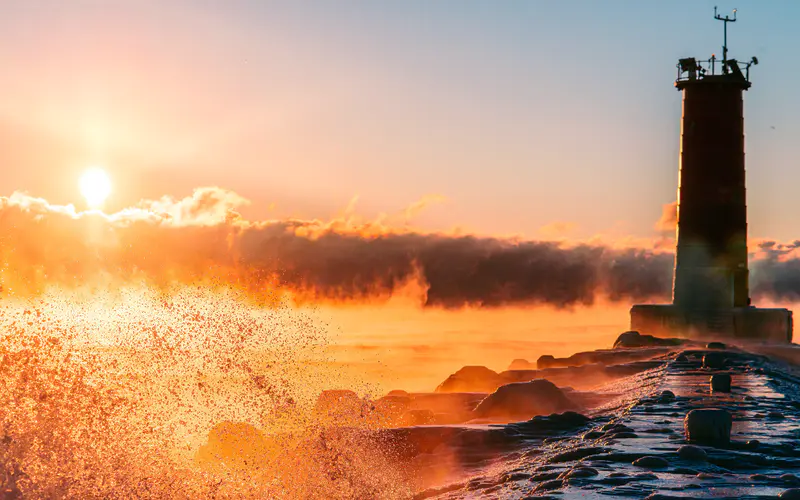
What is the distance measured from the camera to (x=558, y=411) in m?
25.8

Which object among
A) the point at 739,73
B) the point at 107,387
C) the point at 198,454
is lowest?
the point at 198,454

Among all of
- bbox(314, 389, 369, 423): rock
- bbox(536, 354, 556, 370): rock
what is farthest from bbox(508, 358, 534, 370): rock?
bbox(314, 389, 369, 423): rock

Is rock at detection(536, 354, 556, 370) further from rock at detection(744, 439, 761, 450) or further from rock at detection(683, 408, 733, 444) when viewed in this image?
rock at detection(744, 439, 761, 450)

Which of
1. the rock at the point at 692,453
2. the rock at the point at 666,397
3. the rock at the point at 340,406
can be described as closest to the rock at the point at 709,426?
the rock at the point at 692,453

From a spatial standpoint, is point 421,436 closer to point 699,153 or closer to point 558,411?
point 558,411

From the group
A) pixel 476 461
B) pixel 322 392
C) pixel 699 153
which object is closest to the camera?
pixel 476 461

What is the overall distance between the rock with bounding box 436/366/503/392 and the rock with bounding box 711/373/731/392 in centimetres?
1530

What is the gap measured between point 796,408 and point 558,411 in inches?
246

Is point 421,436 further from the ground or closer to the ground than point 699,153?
closer to the ground

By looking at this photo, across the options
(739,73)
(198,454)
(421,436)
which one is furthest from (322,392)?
(739,73)

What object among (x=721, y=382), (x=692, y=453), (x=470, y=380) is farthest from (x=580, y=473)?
(x=470, y=380)

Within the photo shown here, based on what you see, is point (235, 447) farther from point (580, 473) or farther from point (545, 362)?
point (545, 362)

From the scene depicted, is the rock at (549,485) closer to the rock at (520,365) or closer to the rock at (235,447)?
the rock at (235,447)

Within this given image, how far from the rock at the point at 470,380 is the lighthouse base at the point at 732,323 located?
10291mm
